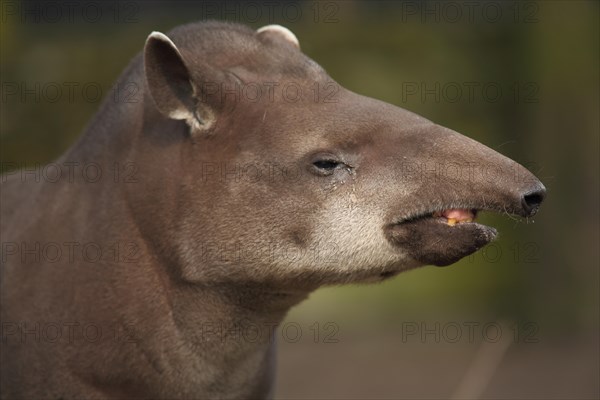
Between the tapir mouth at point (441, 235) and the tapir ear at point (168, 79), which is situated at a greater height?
the tapir ear at point (168, 79)

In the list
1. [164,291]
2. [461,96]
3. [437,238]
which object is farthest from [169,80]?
[461,96]

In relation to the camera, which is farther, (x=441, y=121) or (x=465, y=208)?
(x=441, y=121)

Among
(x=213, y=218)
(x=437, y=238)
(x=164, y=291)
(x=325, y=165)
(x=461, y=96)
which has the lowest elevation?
(x=461, y=96)

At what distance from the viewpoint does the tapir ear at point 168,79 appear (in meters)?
5.34

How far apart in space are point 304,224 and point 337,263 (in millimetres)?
243

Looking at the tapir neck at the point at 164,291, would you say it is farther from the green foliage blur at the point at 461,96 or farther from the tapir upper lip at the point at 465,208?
the green foliage blur at the point at 461,96

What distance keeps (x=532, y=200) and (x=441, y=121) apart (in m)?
8.69

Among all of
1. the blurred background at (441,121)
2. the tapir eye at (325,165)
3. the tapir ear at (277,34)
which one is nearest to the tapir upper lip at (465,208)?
the tapir eye at (325,165)

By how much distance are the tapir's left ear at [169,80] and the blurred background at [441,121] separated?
689 centimetres

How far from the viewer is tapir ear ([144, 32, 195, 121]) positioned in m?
5.34

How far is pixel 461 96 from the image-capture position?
1359cm

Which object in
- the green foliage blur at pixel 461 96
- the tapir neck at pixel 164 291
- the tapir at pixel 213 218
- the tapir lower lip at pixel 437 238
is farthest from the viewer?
the green foliage blur at pixel 461 96

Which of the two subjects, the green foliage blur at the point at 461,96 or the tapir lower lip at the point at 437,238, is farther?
the green foliage blur at the point at 461,96

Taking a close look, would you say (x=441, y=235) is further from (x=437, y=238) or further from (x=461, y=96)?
(x=461, y=96)
